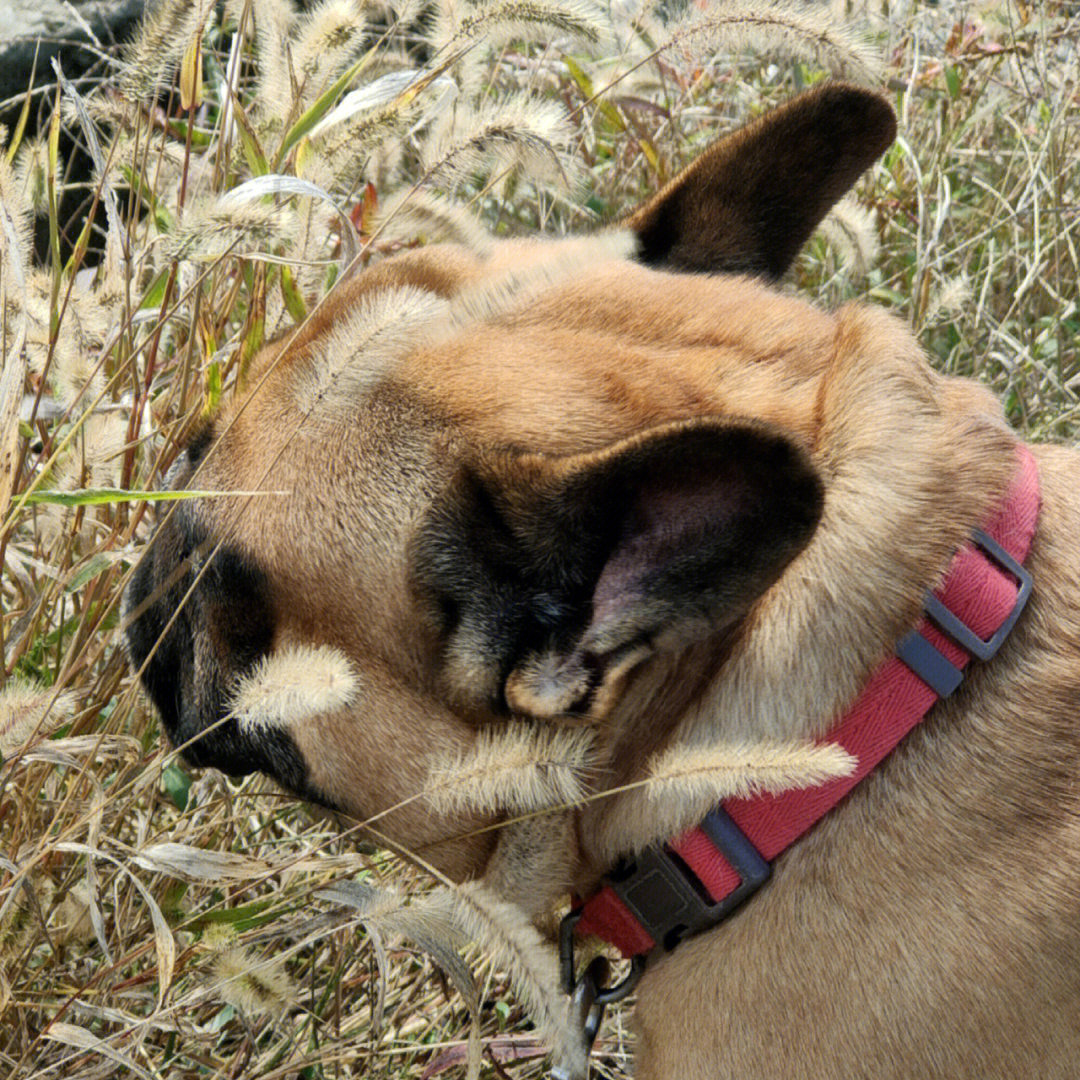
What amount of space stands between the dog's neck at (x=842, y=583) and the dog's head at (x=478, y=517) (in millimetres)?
23

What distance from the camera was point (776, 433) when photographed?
147cm

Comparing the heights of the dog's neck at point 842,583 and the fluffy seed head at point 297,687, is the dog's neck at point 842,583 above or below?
above

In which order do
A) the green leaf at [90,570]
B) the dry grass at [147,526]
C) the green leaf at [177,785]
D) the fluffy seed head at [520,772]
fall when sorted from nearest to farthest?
the fluffy seed head at [520,772], the dry grass at [147,526], the green leaf at [90,570], the green leaf at [177,785]

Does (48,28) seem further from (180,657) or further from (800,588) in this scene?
(800,588)

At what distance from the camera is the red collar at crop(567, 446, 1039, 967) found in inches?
68.9

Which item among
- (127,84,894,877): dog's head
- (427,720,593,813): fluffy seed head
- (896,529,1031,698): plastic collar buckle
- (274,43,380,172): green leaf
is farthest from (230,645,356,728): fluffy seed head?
(274,43,380,172): green leaf

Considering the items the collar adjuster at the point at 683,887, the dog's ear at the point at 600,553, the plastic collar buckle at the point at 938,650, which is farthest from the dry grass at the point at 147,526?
the plastic collar buckle at the point at 938,650

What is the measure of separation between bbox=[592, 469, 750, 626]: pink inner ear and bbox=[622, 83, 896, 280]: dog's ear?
3.03ft

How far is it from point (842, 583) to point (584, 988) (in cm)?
85

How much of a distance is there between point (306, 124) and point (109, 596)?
954 mm

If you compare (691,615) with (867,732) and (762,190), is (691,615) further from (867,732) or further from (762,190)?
(762,190)

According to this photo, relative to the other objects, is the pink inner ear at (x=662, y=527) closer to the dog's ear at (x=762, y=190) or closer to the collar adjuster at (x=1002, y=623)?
the collar adjuster at (x=1002, y=623)

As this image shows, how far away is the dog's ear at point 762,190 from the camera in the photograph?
2.35 meters

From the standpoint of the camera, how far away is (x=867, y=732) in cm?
175
